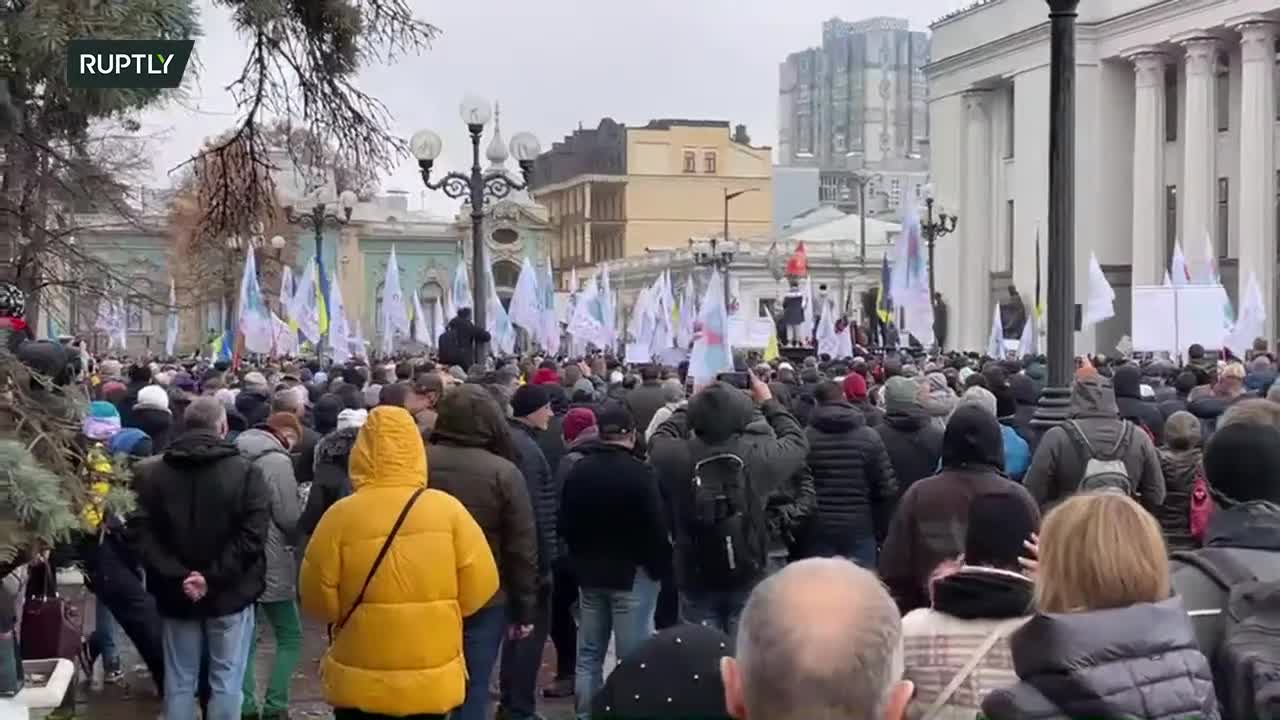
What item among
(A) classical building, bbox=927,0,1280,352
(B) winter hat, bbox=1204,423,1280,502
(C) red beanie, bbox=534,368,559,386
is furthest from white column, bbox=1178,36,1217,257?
(B) winter hat, bbox=1204,423,1280,502

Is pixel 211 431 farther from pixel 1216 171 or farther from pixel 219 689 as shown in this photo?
pixel 1216 171

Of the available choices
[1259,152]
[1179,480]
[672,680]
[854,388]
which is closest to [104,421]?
[854,388]

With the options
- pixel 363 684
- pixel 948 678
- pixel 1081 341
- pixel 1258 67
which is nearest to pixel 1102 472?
pixel 363 684

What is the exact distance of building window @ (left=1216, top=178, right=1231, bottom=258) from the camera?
54.9 metres

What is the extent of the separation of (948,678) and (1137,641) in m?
0.63

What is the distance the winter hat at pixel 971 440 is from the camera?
7242mm

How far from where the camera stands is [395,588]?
651 cm

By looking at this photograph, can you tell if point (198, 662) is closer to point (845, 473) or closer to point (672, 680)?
point (845, 473)

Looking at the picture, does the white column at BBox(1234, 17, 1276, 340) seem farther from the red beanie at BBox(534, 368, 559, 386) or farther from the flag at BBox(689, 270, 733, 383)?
the red beanie at BBox(534, 368, 559, 386)

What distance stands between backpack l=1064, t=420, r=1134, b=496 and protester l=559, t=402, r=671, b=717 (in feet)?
7.00

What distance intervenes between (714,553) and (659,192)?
338 ft

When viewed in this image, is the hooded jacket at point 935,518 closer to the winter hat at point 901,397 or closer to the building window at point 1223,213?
the winter hat at point 901,397

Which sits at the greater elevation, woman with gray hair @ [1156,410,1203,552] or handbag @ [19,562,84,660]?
woman with gray hair @ [1156,410,1203,552]

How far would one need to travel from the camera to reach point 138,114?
5875 millimetres
